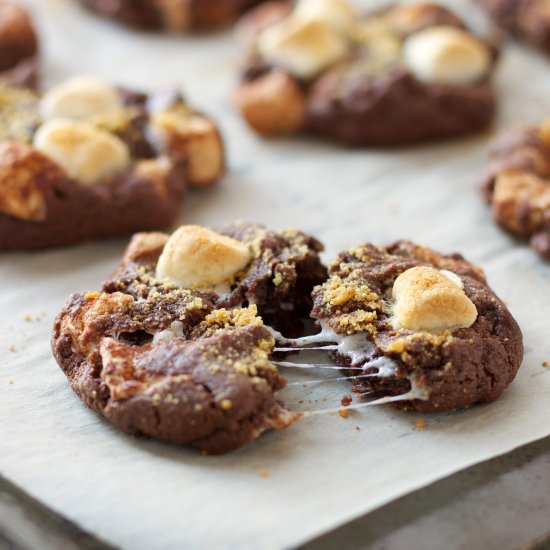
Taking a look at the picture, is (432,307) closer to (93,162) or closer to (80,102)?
(93,162)

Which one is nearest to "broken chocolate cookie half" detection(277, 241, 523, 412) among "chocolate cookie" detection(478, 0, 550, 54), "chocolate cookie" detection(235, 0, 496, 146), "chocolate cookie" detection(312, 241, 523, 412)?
"chocolate cookie" detection(312, 241, 523, 412)

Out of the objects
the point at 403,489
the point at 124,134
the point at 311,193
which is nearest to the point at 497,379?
the point at 403,489

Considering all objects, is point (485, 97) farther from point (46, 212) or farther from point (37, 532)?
point (37, 532)

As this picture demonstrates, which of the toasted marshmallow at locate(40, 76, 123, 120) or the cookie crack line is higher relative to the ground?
the toasted marshmallow at locate(40, 76, 123, 120)

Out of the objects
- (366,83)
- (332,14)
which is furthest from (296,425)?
(332,14)

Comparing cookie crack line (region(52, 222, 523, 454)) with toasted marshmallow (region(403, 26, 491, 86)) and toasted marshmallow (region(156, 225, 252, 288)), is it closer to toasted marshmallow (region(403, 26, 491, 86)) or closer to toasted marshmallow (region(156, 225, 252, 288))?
toasted marshmallow (region(156, 225, 252, 288))

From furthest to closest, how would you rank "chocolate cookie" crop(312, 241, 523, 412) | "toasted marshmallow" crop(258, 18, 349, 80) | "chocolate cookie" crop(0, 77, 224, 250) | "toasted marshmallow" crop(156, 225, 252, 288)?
1. "toasted marshmallow" crop(258, 18, 349, 80)
2. "chocolate cookie" crop(0, 77, 224, 250)
3. "toasted marshmallow" crop(156, 225, 252, 288)
4. "chocolate cookie" crop(312, 241, 523, 412)
